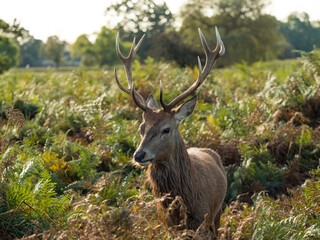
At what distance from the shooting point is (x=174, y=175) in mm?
4062

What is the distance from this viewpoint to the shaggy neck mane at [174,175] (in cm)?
406

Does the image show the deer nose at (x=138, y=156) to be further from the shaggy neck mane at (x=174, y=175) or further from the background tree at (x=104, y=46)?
the background tree at (x=104, y=46)

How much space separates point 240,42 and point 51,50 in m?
46.7

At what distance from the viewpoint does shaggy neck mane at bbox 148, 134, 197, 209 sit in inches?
160

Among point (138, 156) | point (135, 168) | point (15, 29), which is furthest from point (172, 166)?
point (15, 29)

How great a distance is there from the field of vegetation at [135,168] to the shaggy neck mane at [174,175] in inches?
11.5

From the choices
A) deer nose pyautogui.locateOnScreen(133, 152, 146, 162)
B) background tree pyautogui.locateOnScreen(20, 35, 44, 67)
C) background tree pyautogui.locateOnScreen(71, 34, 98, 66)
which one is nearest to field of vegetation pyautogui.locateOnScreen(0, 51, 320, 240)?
deer nose pyautogui.locateOnScreen(133, 152, 146, 162)

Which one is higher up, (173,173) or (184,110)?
(184,110)

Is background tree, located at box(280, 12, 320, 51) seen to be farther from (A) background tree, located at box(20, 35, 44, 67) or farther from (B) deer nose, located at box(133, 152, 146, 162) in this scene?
(B) deer nose, located at box(133, 152, 146, 162)

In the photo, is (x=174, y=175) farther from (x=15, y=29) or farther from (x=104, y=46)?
(x=104, y=46)

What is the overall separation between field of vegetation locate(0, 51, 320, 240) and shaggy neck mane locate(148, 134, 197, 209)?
0.29 meters

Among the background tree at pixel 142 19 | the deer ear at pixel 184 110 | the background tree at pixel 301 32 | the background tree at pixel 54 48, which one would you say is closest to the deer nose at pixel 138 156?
the deer ear at pixel 184 110

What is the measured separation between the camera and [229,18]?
38000 millimetres

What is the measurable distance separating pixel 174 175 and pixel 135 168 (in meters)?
2.40
